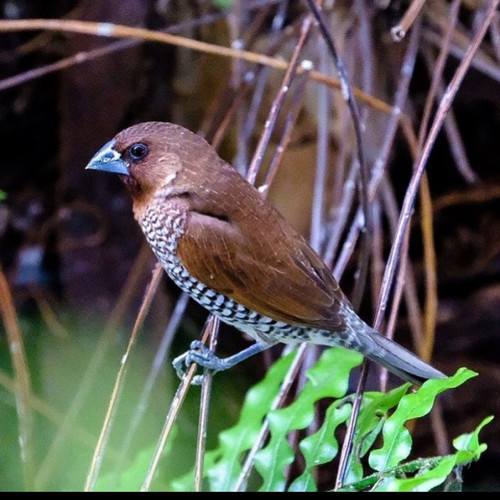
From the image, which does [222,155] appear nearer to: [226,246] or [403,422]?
[226,246]

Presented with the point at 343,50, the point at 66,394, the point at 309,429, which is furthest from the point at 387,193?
the point at 66,394

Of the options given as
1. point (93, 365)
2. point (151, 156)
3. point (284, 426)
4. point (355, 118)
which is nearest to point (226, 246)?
point (151, 156)

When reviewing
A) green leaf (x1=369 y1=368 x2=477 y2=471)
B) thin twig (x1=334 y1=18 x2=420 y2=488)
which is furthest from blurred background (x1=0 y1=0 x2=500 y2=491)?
green leaf (x1=369 y1=368 x2=477 y2=471)

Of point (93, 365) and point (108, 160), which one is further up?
point (108, 160)

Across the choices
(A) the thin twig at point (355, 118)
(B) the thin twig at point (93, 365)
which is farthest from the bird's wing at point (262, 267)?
(B) the thin twig at point (93, 365)

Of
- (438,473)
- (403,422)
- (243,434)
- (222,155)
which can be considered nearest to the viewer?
(438,473)

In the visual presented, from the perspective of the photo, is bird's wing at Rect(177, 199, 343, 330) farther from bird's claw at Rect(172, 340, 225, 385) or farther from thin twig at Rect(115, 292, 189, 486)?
thin twig at Rect(115, 292, 189, 486)
